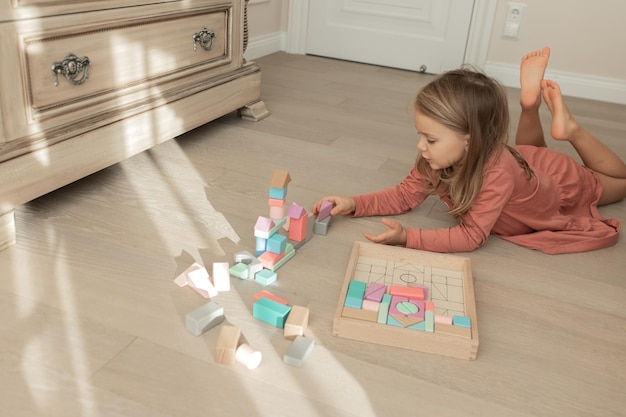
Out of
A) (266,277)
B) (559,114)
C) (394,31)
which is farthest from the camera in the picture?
(394,31)

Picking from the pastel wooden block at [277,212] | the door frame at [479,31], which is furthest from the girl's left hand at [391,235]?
the door frame at [479,31]

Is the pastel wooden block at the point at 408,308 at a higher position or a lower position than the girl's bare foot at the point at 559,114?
lower

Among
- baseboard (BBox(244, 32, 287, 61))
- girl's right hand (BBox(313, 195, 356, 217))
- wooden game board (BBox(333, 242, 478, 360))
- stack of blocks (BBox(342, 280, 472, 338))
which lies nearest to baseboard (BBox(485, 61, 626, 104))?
baseboard (BBox(244, 32, 287, 61))

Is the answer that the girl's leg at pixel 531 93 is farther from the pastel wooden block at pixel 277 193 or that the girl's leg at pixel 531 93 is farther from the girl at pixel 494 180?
the pastel wooden block at pixel 277 193

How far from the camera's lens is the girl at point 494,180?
47.3 inches

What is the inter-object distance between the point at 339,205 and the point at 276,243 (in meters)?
0.27

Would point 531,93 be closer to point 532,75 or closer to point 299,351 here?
point 532,75

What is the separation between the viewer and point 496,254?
131cm

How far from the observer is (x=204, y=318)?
3.18ft

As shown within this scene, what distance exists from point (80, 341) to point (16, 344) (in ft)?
0.30

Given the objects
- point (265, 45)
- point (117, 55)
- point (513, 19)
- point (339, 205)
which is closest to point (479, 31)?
point (513, 19)

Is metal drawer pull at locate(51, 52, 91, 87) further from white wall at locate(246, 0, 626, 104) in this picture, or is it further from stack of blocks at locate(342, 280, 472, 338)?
white wall at locate(246, 0, 626, 104)

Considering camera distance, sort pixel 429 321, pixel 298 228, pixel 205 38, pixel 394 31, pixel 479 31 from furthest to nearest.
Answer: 1. pixel 394 31
2. pixel 479 31
3. pixel 205 38
4. pixel 298 228
5. pixel 429 321

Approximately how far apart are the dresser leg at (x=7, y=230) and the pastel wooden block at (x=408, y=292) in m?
0.72
